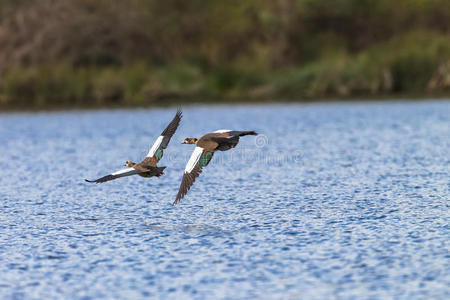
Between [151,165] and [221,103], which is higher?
[221,103]

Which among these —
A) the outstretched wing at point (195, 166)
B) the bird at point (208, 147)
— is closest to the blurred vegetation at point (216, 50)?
the bird at point (208, 147)

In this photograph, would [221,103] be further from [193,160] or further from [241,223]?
[193,160]

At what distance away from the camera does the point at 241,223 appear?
16297mm

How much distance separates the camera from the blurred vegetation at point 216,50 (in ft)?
163

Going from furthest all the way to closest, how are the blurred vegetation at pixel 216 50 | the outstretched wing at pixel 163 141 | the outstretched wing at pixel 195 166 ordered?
the blurred vegetation at pixel 216 50, the outstretched wing at pixel 163 141, the outstretched wing at pixel 195 166

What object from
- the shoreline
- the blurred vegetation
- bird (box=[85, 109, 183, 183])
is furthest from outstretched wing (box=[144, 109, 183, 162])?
the blurred vegetation

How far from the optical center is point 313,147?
29.7 meters

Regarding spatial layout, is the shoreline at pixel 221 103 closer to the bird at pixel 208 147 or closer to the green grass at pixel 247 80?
the green grass at pixel 247 80

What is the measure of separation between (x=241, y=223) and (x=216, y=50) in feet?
151

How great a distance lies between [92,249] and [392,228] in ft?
16.9

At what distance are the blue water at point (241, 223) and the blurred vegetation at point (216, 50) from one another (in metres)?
17.8

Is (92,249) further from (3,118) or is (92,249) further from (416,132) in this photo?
(3,118)

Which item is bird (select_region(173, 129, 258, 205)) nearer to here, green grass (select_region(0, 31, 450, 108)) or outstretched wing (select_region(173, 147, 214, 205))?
outstretched wing (select_region(173, 147, 214, 205))

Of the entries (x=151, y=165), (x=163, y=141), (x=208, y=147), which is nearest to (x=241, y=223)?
(x=208, y=147)
